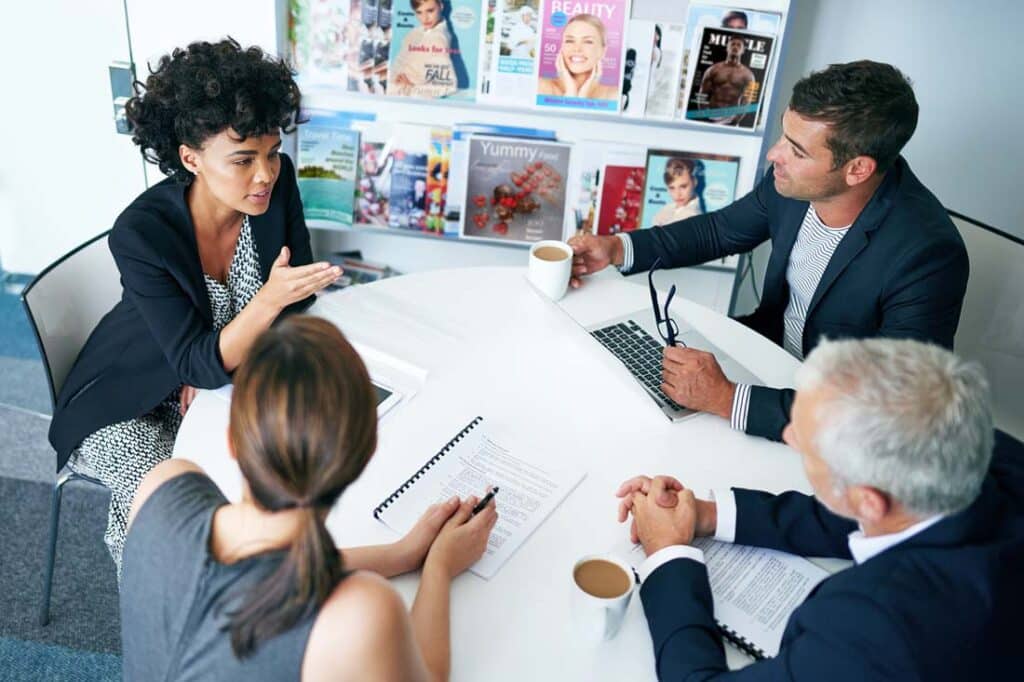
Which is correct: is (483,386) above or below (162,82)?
below

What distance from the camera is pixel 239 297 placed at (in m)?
2.12

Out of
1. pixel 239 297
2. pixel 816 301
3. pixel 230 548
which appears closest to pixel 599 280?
pixel 816 301

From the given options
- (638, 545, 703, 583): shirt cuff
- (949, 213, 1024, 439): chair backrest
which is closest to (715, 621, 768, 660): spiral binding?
(638, 545, 703, 583): shirt cuff

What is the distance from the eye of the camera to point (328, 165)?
2883 millimetres

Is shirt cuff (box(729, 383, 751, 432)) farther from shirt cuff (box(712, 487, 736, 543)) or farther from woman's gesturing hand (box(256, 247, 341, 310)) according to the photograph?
woman's gesturing hand (box(256, 247, 341, 310))

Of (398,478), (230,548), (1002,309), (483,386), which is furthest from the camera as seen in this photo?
(1002,309)

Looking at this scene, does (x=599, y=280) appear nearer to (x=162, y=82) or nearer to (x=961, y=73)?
(x=162, y=82)

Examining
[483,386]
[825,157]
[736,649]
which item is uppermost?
[825,157]

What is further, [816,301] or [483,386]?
[816,301]

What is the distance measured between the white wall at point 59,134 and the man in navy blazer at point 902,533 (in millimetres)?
2149

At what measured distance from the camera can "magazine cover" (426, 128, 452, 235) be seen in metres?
2.83

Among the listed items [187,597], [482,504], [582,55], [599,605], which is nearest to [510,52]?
[582,55]

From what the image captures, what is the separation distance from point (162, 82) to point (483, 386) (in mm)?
964

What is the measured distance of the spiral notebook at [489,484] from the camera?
1466mm
